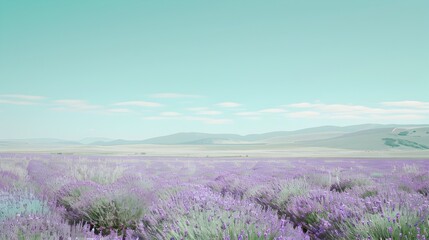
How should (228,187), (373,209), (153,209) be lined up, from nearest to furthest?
1. (373,209)
2. (153,209)
3. (228,187)

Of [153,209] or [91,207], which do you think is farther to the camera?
[91,207]

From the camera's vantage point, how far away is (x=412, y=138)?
8725 centimetres

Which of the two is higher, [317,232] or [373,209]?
[373,209]

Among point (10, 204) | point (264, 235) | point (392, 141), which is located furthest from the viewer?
point (392, 141)

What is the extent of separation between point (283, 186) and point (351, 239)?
10.9 feet

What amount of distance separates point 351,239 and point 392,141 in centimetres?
9255

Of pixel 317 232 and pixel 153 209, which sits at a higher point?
pixel 153 209

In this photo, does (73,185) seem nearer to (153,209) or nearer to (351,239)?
(153,209)

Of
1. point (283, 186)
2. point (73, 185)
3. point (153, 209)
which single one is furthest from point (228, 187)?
point (153, 209)

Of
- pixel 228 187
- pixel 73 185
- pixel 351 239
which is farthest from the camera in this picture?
pixel 228 187

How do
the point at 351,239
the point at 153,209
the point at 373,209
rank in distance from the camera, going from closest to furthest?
the point at 351,239
the point at 373,209
the point at 153,209

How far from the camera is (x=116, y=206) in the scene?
15.0ft

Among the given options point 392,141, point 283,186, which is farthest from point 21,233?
point 392,141

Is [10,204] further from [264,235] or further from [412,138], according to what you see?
[412,138]
